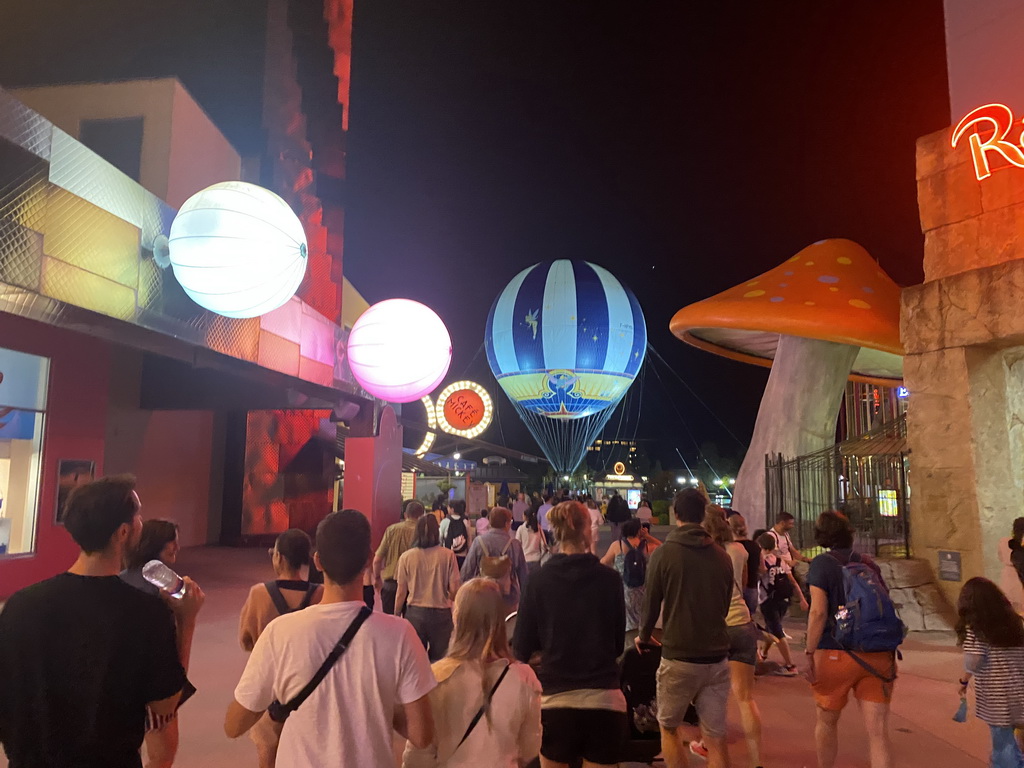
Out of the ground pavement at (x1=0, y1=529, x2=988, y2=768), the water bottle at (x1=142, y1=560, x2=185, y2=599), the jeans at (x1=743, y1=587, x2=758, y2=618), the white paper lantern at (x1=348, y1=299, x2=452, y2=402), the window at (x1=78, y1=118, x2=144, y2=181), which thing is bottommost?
the ground pavement at (x1=0, y1=529, x2=988, y2=768)

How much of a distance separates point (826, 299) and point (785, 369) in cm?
206

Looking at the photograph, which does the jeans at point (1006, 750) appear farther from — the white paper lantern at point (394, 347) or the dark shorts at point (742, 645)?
the white paper lantern at point (394, 347)

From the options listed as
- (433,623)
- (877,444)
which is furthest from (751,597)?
(877,444)

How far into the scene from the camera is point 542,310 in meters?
19.9

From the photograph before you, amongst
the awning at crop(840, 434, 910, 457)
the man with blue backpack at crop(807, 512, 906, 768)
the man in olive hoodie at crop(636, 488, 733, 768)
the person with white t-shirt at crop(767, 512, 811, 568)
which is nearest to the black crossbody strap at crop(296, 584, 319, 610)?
the man in olive hoodie at crop(636, 488, 733, 768)

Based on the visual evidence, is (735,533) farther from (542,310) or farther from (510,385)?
(510,385)

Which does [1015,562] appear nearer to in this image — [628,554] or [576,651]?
[628,554]

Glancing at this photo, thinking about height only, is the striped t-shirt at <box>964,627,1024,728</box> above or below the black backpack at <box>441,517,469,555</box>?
below

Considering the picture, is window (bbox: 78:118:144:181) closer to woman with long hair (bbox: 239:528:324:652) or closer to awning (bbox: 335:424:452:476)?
awning (bbox: 335:424:452:476)

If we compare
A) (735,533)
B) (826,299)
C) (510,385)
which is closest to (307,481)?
(510,385)

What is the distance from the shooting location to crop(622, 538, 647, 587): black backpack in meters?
6.29

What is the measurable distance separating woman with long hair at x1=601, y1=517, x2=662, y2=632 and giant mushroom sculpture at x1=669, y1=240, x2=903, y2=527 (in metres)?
7.12

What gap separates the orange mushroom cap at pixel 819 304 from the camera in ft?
39.6

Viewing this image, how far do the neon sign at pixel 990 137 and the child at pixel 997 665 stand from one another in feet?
22.7
